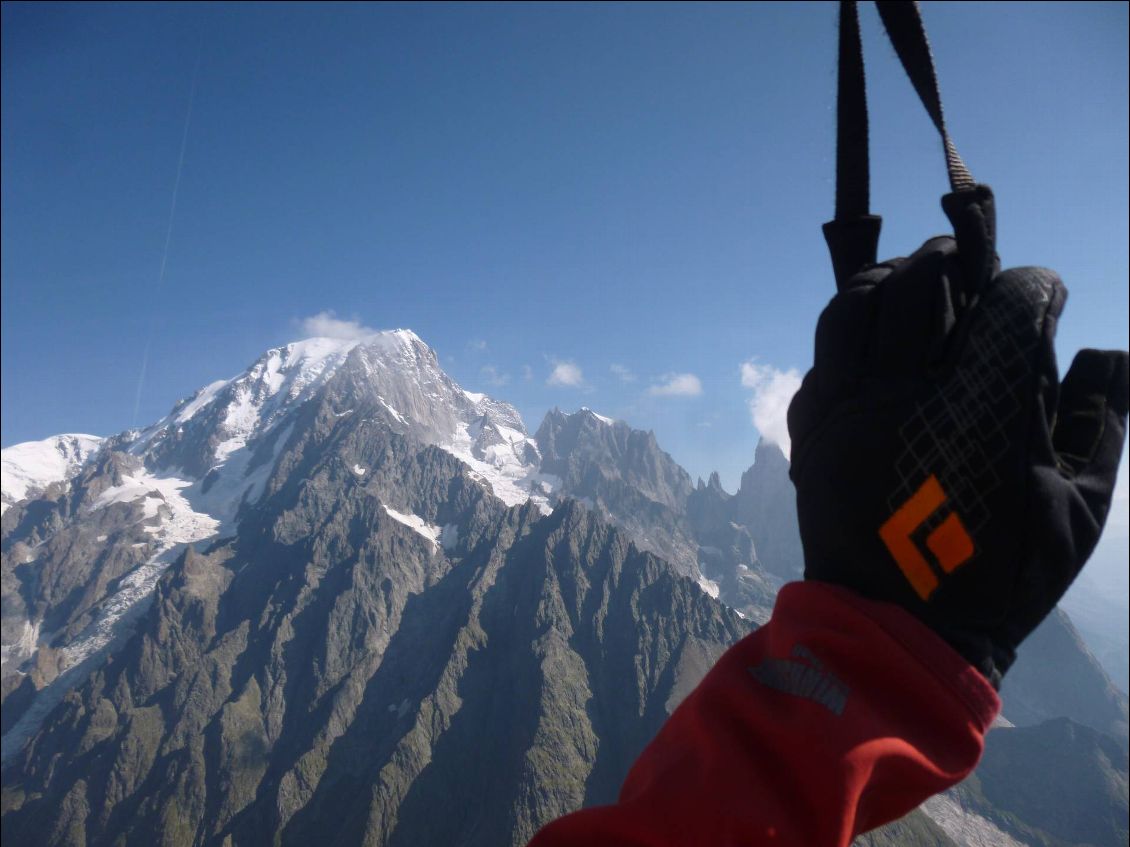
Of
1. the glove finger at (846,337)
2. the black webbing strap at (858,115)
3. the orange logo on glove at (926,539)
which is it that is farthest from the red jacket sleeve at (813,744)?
the black webbing strap at (858,115)

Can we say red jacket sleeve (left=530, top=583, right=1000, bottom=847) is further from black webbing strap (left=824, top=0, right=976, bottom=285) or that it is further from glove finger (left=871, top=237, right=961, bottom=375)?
black webbing strap (left=824, top=0, right=976, bottom=285)

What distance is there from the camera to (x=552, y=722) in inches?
7756

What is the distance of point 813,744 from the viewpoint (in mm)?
1940

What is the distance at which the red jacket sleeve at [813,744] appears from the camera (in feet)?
6.13

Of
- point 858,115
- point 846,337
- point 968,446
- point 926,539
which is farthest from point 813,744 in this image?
point 858,115

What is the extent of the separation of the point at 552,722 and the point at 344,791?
Answer: 68793 millimetres

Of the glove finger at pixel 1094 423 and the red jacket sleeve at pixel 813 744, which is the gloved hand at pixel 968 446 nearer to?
the glove finger at pixel 1094 423

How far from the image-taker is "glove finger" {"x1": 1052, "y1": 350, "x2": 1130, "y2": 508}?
2.34 metres

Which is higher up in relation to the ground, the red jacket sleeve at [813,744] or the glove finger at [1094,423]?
the glove finger at [1094,423]

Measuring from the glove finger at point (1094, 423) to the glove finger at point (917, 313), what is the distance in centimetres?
57

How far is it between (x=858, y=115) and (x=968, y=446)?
5.90 feet

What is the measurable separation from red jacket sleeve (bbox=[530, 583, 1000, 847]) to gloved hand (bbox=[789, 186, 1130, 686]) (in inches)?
9.5

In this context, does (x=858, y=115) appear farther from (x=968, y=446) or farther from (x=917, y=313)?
(x=968, y=446)

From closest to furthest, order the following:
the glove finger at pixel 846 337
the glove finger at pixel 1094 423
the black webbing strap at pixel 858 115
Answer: the glove finger at pixel 1094 423, the glove finger at pixel 846 337, the black webbing strap at pixel 858 115
